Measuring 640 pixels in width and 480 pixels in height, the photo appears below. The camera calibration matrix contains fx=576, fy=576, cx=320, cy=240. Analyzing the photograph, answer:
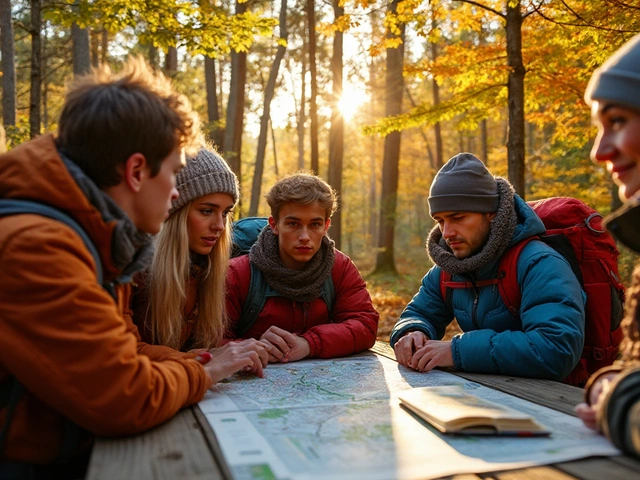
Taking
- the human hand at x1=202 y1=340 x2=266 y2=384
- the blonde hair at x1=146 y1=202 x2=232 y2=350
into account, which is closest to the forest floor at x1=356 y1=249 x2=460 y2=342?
the blonde hair at x1=146 y1=202 x2=232 y2=350

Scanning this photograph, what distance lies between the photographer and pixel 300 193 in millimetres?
3514

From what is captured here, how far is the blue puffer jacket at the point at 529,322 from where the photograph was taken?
262 centimetres

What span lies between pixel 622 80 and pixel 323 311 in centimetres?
229

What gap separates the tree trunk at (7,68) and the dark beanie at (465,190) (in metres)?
6.05

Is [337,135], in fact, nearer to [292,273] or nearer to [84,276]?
[292,273]

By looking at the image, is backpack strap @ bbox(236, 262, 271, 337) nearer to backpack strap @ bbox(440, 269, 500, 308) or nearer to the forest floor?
backpack strap @ bbox(440, 269, 500, 308)

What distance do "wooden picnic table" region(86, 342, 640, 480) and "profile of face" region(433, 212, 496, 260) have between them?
5.68 feet

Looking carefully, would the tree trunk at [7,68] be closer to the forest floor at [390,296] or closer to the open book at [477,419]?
the forest floor at [390,296]

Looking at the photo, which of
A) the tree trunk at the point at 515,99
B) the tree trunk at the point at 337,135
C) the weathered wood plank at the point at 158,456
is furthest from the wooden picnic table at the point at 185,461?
the tree trunk at the point at 337,135

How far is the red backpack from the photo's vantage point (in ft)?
9.82

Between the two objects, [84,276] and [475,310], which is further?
[475,310]

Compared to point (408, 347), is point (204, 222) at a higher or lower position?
higher

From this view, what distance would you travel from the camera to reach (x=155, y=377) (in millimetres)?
1812

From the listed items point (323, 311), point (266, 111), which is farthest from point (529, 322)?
point (266, 111)
